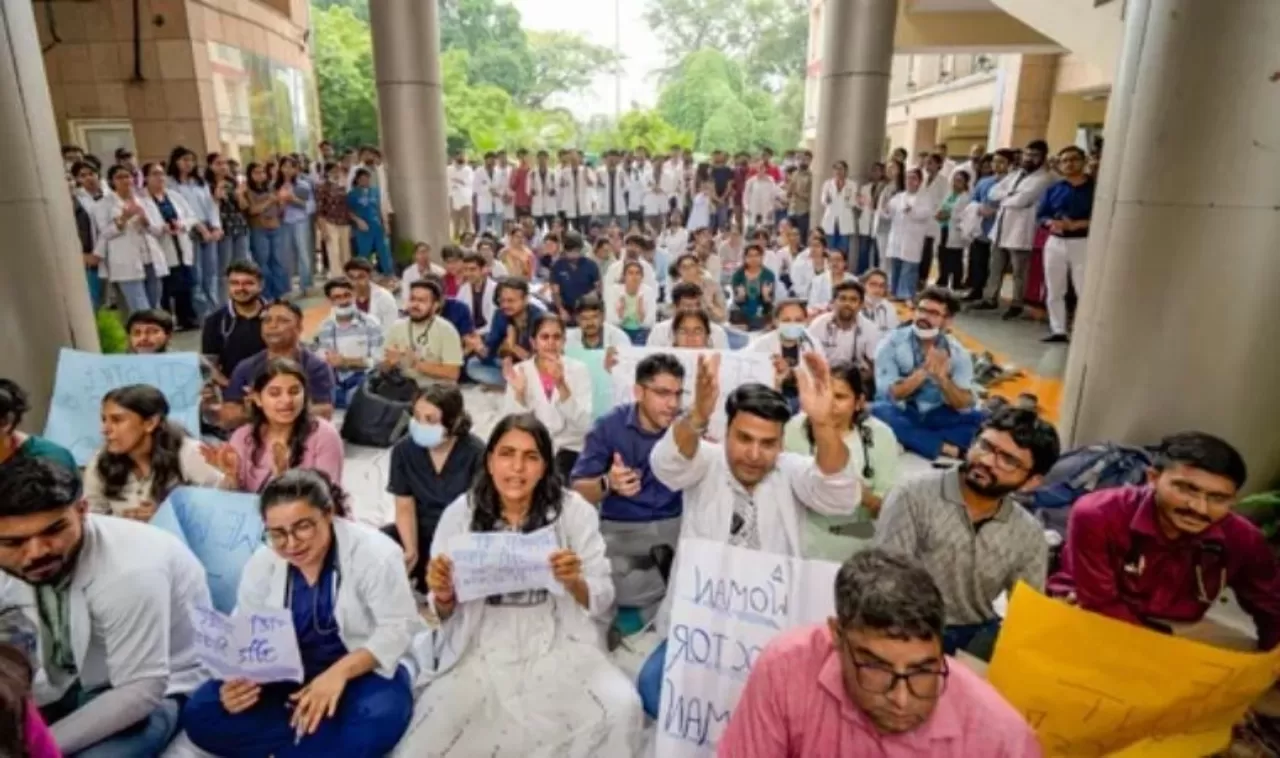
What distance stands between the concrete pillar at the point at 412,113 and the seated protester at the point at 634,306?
497cm

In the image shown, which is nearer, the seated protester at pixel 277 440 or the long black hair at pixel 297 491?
the long black hair at pixel 297 491

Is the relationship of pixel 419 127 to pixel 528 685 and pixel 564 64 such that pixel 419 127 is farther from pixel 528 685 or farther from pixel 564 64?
pixel 564 64

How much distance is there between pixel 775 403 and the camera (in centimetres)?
284

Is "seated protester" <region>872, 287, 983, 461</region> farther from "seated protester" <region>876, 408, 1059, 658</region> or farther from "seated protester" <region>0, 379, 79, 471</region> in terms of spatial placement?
"seated protester" <region>0, 379, 79, 471</region>

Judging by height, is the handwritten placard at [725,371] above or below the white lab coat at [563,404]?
above

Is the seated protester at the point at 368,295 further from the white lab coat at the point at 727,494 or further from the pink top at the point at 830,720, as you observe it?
the pink top at the point at 830,720

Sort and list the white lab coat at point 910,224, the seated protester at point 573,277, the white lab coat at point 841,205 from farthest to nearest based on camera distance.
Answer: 1. the white lab coat at point 841,205
2. the white lab coat at point 910,224
3. the seated protester at point 573,277

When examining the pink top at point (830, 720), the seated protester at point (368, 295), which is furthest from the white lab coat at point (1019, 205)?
the pink top at point (830, 720)

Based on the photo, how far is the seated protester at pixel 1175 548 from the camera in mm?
2684

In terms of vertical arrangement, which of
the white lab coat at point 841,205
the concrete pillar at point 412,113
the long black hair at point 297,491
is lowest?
the long black hair at point 297,491

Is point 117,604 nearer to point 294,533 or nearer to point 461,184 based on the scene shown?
point 294,533

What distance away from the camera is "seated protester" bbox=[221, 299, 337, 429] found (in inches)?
189

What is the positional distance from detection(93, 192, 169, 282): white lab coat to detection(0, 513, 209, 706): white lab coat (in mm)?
6362

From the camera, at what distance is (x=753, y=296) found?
891 centimetres
